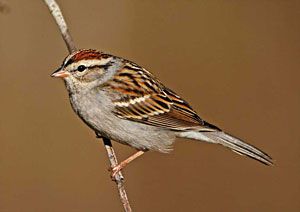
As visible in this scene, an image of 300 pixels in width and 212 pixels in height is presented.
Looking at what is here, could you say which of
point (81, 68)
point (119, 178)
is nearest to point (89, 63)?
point (81, 68)

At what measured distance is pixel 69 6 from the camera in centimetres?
678

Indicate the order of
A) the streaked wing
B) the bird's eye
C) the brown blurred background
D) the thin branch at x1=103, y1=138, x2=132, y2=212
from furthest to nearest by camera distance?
the brown blurred background
the streaked wing
the bird's eye
the thin branch at x1=103, y1=138, x2=132, y2=212

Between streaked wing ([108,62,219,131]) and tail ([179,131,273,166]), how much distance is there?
0.18ft

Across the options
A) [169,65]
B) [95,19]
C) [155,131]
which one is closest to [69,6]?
[95,19]

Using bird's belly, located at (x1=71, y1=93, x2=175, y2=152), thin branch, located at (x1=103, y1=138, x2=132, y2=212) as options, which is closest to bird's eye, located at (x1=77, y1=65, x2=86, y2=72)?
A: bird's belly, located at (x1=71, y1=93, x2=175, y2=152)

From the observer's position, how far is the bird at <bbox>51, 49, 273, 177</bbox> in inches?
162

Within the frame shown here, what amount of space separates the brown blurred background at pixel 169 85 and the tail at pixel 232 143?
1.83 m

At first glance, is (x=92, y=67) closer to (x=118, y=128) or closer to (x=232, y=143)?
(x=118, y=128)

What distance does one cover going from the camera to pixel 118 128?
4.16 meters

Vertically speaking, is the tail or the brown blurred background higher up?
the brown blurred background

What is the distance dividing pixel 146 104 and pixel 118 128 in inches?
9.3

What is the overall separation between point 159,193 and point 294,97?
1551 mm

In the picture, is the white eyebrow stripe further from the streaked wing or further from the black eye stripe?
the streaked wing

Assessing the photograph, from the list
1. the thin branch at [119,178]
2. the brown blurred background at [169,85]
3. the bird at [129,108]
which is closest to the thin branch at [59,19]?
the bird at [129,108]
